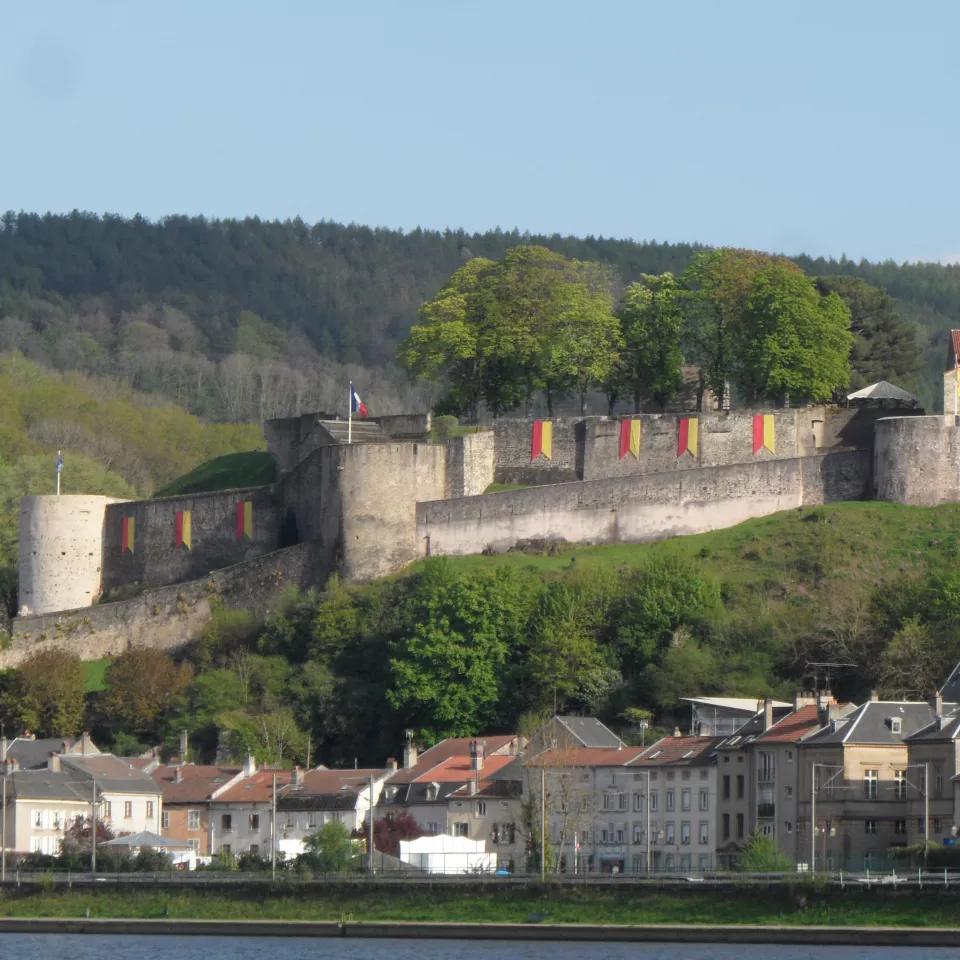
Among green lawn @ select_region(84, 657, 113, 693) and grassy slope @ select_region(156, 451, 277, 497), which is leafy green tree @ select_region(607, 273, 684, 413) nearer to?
grassy slope @ select_region(156, 451, 277, 497)

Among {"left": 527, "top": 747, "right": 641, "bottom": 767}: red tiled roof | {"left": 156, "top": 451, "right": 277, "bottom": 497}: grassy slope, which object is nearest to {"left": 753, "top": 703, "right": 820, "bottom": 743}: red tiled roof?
{"left": 527, "top": 747, "right": 641, "bottom": 767}: red tiled roof

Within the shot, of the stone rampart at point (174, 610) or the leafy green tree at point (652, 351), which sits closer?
the stone rampart at point (174, 610)

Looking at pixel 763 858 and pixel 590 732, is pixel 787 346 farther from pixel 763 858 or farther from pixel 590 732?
pixel 763 858

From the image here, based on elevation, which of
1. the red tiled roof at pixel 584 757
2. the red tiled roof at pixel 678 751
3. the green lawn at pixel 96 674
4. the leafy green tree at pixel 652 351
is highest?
the leafy green tree at pixel 652 351

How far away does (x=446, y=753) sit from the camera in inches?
2514

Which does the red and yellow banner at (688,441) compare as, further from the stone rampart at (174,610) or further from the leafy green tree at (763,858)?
the leafy green tree at (763,858)

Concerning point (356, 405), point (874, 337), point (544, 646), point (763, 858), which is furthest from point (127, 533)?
point (763, 858)

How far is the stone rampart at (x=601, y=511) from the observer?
73875 mm

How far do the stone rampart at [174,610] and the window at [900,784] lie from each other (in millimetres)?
25682

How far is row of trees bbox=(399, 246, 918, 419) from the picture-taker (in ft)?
257

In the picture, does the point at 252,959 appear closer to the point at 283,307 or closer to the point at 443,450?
the point at 443,450

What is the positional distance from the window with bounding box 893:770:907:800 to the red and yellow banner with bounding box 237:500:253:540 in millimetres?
30310

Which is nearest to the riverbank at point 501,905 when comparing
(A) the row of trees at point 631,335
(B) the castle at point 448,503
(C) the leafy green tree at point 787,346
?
(B) the castle at point 448,503

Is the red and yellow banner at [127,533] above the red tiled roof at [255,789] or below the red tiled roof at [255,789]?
above
